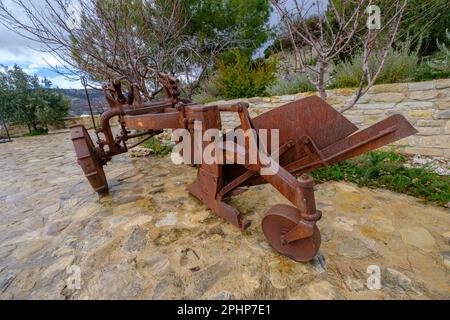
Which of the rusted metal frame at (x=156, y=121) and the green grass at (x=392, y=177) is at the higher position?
the rusted metal frame at (x=156, y=121)

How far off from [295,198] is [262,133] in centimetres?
66

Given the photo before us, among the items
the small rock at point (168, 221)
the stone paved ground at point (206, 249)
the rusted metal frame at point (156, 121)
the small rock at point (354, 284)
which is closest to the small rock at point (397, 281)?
the stone paved ground at point (206, 249)

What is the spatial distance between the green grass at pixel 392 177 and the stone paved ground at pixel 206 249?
152 millimetres

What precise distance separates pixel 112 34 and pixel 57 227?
12.1ft

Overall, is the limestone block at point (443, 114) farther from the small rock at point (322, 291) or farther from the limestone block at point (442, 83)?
the small rock at point (322, 291)

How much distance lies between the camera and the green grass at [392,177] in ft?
6.69

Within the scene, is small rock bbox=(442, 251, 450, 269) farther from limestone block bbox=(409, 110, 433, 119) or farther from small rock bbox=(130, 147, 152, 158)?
small rock bbox=(130, 147, 152, 158)

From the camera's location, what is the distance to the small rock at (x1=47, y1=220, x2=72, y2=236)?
1902mm

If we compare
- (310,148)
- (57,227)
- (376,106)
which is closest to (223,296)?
Answer: (310,148)

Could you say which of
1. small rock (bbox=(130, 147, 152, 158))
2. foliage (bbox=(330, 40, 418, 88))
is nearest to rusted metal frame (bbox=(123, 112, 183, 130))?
small rock (bbox=(130, 147, 152, 158))

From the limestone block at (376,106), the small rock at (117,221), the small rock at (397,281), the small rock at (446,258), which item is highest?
the limestone block at (376,106)

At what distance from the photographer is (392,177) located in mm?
2266

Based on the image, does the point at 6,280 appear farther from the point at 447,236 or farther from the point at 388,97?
the point at 388,97

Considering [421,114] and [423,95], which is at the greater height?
[423,95]
